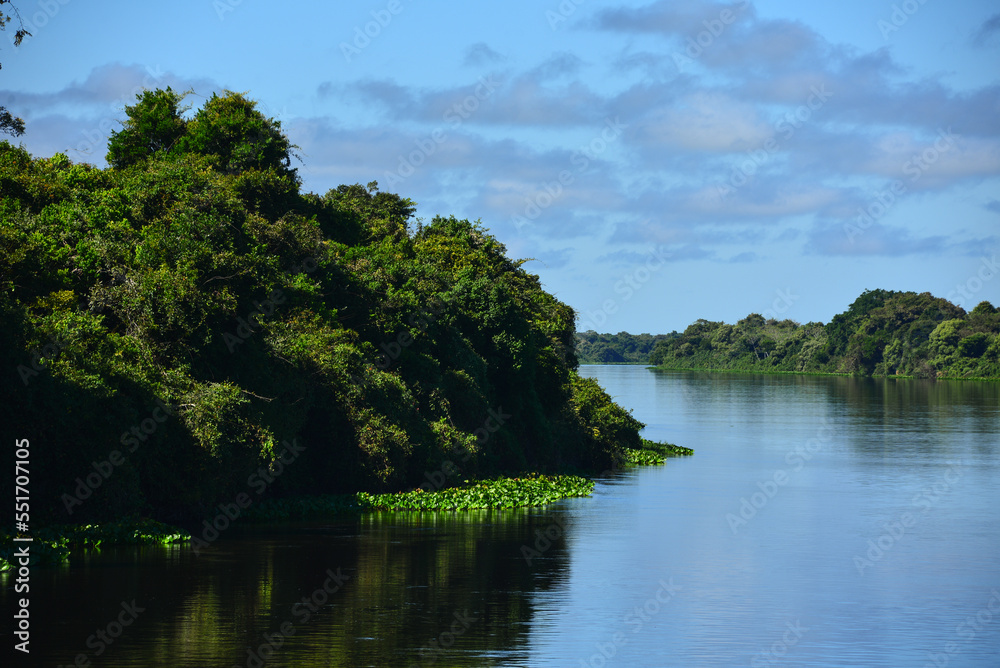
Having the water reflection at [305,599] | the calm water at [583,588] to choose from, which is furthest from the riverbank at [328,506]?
the calm water at [583,588]

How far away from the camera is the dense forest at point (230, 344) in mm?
33719

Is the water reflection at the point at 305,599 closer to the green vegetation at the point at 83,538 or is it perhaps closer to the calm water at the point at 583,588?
the calm water at the point at 583,588

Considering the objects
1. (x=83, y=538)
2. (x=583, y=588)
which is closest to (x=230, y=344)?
(x=83, y=538)

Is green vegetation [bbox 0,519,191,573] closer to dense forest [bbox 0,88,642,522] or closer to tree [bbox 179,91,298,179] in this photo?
dense forest [bbox 0,88,642,522]

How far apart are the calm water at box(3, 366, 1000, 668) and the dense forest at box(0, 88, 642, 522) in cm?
331

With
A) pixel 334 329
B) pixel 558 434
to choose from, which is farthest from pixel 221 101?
pixel 558 434

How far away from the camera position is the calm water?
24.9m

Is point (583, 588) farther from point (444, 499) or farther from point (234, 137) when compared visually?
point (234, 137)

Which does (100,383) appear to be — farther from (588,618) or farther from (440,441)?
(440,441)

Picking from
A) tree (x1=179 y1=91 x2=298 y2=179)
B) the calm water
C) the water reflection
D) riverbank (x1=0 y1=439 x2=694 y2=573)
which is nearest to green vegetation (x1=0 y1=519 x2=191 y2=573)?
riverbank (x1=0 y1=439 x2=694 y2=573)

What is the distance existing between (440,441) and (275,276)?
1130cm

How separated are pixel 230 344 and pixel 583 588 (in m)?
16.5

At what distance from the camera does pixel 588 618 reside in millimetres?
28719

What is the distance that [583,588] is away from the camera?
3244cm
